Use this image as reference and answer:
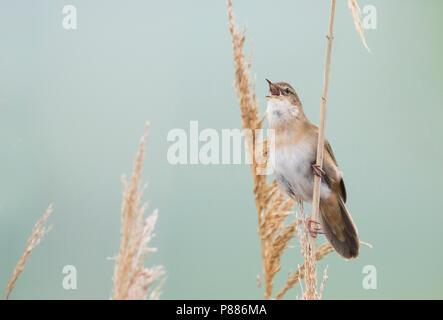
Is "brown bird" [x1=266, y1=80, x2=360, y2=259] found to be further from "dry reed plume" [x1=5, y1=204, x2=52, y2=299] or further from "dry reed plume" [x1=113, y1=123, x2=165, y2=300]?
"dry reed plume" [x1=5, y1=204, x2=52, y2=299]

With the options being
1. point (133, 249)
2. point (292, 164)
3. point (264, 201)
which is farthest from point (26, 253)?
point (292, 164)

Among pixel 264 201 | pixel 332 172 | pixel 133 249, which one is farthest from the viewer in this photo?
pixel 332 172

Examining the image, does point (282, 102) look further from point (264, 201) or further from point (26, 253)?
point (26, 253)

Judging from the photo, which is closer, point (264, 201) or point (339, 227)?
point (264, 201)

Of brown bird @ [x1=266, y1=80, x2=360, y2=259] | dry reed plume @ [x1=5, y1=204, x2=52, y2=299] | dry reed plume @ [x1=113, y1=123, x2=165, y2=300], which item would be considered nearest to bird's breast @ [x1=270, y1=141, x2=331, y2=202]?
brown bird @ [x1=266, y1=80, x2=360, y2=259]

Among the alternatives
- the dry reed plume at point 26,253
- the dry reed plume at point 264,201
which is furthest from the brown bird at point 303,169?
the dry reed plume at point 26,253
